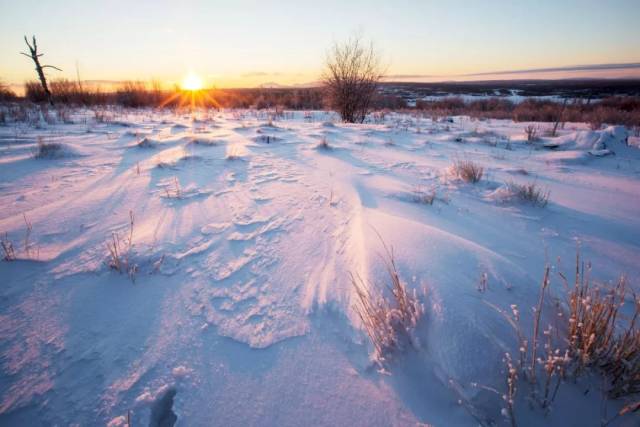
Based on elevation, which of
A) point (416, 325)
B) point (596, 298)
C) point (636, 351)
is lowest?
point (416, 325)

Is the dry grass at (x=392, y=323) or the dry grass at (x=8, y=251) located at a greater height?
the dry grass at (x=8, y=251)

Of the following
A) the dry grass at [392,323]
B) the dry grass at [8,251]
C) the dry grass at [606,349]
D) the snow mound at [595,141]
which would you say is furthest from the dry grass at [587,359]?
the snow mound at [595,141]

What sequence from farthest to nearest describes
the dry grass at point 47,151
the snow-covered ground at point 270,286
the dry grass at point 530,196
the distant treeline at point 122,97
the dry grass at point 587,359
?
the distant treeline at point 122,97 < the dry grass at point 47,151 < the dry grass at point 530,196 < the snow-covered ground at point 270,286 < the dry grass at point 587,359

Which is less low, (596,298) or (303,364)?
(596,298)

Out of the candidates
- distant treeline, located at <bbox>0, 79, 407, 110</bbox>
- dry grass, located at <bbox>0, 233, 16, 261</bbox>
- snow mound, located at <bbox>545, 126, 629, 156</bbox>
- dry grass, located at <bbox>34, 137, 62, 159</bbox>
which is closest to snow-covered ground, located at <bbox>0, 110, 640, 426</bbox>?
dry grass, located at <bbox>0, 233, 16, 261</bbox>

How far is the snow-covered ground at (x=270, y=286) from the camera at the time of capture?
113 centimetres

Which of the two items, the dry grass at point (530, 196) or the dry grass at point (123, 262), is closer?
the dry grass at point (123, 262)

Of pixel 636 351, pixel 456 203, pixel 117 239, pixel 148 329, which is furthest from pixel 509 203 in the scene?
pixel 117 239

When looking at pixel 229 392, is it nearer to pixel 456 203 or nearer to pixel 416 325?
pixel 416 325

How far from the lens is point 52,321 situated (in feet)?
4.77

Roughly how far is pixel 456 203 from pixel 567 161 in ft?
9.93

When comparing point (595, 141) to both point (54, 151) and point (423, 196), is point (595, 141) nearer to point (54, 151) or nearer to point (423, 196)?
point (423, 196)

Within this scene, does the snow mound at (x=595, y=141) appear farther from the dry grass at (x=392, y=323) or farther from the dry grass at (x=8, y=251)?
the dry grass at (x=8, y=251)

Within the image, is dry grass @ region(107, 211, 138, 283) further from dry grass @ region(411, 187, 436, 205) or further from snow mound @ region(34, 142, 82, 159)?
snow mound @ region(34, 142, 82, 159)
